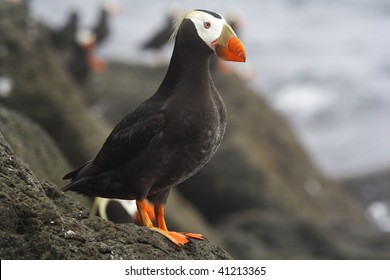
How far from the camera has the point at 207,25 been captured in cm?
516

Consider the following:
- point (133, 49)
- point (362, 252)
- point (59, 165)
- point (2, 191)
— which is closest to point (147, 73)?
point (133, 49)

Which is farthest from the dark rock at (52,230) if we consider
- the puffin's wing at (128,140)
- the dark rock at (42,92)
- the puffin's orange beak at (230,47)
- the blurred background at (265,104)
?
the dark rock at (42,92)

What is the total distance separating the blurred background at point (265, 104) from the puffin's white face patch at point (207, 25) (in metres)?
4.45

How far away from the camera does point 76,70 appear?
1723 cm

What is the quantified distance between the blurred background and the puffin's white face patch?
4.45m

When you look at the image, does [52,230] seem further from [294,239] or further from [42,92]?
[294,239]

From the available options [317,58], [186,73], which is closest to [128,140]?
[186,73]

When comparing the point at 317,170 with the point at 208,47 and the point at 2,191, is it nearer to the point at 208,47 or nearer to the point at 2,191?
the point at 208,47

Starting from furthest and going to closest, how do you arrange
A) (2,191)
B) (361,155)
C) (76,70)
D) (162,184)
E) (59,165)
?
(361,155) → (76,70) → (59,165) → (162,184) → (2,191)

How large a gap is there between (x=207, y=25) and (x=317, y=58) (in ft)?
80.2

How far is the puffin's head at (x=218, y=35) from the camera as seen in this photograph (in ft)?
16.4

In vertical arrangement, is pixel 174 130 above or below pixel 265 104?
above

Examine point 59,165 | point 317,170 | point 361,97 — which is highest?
point 59,165
